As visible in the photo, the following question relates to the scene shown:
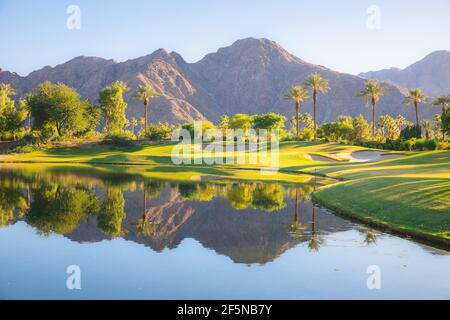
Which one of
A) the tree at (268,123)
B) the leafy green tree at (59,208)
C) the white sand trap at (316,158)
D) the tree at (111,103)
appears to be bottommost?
the leafy green tree at (59,208)

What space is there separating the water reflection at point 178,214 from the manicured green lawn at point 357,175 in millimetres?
2705

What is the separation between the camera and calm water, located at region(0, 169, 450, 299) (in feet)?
56.0

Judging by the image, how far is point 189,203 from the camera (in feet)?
125

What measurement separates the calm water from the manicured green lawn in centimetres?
232

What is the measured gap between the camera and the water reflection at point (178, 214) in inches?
981

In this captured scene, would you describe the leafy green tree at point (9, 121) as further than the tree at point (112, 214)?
Yes

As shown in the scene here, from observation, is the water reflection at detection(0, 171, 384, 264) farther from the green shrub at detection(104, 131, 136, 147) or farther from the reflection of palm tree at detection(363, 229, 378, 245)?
the green shrub at detection(104, 131, 136, 147)

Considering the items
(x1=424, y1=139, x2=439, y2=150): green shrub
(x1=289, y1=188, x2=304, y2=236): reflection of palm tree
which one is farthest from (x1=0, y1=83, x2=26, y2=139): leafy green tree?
(x1=289, y1=188, x2=304, y2=236): reflection of palm tree

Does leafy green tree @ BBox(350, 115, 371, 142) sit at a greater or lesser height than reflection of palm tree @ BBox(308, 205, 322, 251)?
greater

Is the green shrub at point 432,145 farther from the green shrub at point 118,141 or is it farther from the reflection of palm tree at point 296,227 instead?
the green shrub at point 118,141

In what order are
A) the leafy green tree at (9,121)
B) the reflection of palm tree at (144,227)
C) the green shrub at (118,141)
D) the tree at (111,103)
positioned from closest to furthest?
the reflection of palm tree at (144,227)
the green shrub at (118,141)
the leafy green tree at (9,121)
the tree at (111,103)

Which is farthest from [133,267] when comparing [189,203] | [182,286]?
[189,203]

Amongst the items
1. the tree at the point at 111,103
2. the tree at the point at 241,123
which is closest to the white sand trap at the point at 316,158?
the tree at the point at 241,123
